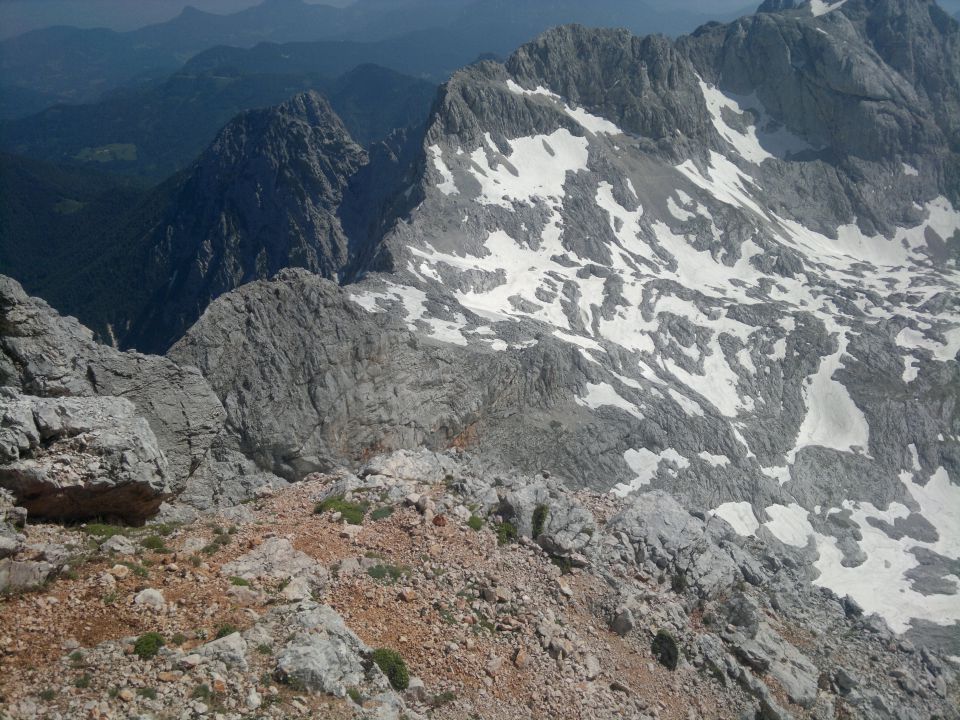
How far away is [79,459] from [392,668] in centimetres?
1113

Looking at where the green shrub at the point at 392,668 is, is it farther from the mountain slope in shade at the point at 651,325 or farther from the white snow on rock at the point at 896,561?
the white snow on rock at the point at 896,561

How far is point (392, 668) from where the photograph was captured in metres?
19.5

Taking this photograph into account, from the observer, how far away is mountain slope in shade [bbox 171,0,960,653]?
217 ft

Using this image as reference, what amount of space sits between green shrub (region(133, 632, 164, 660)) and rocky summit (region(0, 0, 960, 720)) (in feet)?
0.21

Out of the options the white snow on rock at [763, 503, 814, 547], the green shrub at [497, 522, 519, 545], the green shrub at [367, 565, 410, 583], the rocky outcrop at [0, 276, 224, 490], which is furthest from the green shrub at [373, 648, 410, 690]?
the white snow on rock at [763, 503, 814, 547]

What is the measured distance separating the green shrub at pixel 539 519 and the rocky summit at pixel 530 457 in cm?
10

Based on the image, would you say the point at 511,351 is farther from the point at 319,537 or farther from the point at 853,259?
the point at 853,259

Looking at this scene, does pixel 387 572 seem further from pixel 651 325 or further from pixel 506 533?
pixel 651 325

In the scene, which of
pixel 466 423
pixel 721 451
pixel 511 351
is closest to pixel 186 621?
pixel 466 423

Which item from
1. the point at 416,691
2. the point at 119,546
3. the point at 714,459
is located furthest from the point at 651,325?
the point at 119,546

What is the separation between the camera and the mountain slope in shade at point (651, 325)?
217ft

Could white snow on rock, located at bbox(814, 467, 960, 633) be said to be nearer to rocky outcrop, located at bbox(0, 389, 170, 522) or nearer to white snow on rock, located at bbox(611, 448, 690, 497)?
white snow on rock, located at bbox(611, 448, 690, 497)

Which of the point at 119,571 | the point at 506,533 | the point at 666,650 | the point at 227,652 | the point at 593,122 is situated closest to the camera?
the point at 227,652

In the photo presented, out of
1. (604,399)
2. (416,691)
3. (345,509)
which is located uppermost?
(345,509)
